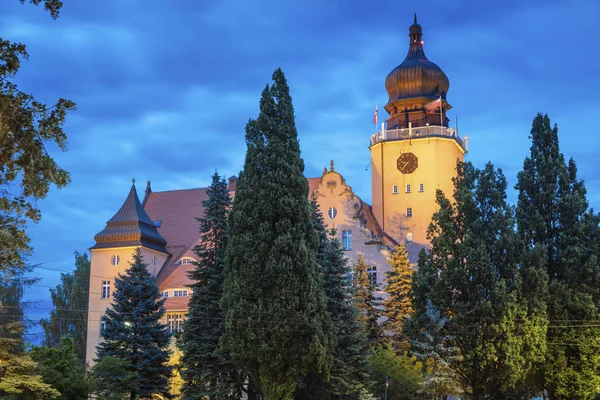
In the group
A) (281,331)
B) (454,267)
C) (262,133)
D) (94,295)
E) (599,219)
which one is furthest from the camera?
(94,295)

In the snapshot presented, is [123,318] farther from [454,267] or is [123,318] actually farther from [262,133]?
[454,267]

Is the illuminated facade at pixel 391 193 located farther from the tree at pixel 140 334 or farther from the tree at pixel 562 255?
the tree at pixel 562 255

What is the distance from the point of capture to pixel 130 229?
5819 cm

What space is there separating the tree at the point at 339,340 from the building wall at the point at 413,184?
20.9 metres

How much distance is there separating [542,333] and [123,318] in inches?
743

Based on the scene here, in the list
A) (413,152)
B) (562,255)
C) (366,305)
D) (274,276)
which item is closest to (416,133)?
(413,152)

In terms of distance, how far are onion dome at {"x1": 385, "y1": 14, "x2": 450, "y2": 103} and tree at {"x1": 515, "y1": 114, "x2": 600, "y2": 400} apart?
19.7m

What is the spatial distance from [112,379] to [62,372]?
7.42 ft

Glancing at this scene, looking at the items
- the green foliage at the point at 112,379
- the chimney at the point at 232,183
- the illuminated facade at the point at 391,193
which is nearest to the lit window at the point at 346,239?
the illuminated facade at the point at 391,193

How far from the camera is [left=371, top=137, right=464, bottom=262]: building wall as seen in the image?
57.0m

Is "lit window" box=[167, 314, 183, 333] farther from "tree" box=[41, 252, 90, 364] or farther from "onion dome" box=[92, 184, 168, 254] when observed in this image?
"tree" box=[41, 252, 90, 364]

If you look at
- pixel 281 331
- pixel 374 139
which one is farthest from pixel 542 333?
pixel 374 139

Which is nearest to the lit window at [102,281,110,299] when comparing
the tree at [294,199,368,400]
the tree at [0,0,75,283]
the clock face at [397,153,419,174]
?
the clock face at [397,153,419,174]

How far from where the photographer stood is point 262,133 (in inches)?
1288
